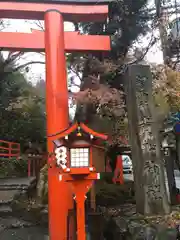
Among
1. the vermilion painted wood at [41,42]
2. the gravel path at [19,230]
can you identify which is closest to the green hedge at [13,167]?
the gravel path at [19,230]

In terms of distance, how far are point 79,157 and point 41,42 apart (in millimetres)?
4049

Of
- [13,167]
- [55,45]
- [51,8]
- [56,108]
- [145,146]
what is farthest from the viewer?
[13,167]

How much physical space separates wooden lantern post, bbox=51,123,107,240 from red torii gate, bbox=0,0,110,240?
182 centimetres

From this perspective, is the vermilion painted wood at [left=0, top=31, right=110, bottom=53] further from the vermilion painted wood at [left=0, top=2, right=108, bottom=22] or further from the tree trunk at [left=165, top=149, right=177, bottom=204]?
the tree trunk at [left=165, top=149, right=177, bottom=204]

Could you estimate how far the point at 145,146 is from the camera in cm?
547

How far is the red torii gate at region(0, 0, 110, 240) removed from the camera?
586cm

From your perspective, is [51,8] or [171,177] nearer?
[51,8]

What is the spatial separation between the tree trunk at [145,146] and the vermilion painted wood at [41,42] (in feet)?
5.49

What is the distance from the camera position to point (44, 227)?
26.0 ft

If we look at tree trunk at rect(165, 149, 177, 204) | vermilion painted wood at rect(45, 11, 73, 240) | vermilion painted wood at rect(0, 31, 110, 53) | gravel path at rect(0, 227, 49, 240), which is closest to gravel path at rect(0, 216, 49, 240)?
gravel path at rect(0, 227, 49, 240)

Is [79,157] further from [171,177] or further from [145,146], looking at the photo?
[171,177]

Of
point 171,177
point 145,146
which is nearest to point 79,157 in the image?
point 145,146

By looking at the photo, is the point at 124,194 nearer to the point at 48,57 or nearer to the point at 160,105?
the point at 160,105

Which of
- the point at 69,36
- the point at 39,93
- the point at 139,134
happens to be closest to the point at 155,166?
the point at 139,134
